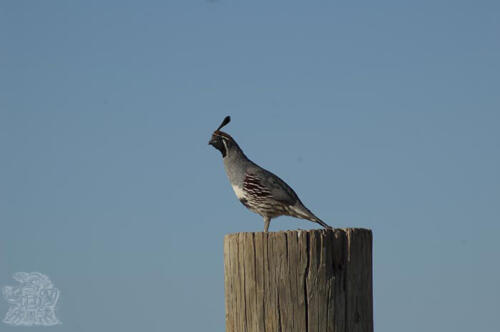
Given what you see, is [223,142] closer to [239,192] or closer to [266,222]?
[239,192]

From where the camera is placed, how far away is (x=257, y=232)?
13.9 ft

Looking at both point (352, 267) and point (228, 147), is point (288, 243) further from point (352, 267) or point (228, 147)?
point (228, 147)

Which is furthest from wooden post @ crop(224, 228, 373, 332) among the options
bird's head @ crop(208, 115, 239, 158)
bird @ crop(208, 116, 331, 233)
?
bird's head @ crop(208, 115, 239, 158)

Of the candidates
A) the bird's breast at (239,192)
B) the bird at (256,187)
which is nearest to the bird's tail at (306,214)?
the bird at (256,187)

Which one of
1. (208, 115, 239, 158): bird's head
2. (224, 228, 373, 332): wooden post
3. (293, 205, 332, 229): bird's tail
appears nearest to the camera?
(224, 228, 373, 332): wooden post

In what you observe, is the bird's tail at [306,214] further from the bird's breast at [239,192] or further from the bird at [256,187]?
the bird's breast at [239,192]

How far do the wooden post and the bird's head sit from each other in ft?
15.7

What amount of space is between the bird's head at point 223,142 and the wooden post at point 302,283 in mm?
4783

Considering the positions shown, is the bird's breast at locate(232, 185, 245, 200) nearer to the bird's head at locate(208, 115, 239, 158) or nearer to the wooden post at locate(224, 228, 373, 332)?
the bird's head at locate(208, 115, 239, 158)

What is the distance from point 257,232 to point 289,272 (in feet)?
1.08

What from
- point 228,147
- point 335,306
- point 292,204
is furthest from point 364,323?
point 228,147

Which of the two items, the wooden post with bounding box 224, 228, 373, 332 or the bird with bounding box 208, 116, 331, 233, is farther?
the bird with bounding box 208, 116, 331, 233

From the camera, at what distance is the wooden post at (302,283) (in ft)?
13.4

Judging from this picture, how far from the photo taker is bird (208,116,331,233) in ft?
27.8
